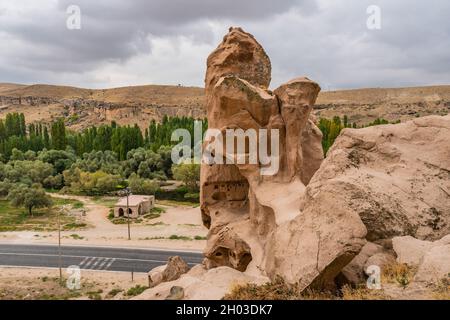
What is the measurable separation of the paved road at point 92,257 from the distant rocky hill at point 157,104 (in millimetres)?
78924

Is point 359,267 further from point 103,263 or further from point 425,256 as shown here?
point 103,263

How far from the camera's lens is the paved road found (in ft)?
99.8

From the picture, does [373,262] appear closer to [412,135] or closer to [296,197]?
[296,197]

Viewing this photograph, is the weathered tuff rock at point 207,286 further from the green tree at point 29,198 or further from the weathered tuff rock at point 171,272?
the green tree at point 29,198

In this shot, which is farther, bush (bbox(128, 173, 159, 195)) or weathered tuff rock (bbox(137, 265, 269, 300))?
bush (bbox(128, 173, 159, 195))

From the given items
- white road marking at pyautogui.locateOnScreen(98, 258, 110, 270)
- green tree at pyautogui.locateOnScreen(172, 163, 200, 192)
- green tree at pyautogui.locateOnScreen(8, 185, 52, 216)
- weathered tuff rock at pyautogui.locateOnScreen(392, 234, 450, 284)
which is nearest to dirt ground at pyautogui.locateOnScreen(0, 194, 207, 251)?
white road marking at pyautogui.locateOnScreen(98, 258, 110, 270)

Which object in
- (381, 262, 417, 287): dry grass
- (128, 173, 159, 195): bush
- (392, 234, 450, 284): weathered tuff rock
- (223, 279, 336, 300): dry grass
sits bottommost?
(128, 173, 159, 195): bush

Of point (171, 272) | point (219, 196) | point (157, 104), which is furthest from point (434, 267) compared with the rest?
point (157, 104)

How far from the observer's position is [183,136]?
246 feet

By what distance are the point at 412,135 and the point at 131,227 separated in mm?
32533

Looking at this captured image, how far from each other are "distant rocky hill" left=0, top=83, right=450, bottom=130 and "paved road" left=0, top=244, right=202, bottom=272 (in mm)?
78924

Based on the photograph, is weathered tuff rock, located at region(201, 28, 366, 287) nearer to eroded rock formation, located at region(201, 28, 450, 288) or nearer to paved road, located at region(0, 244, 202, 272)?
eroded rock formation, located at region(201, 28, 450, 288)

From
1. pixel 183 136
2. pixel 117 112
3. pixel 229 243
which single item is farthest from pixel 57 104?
pixel 229 243

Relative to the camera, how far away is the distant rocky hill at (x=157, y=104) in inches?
4294
